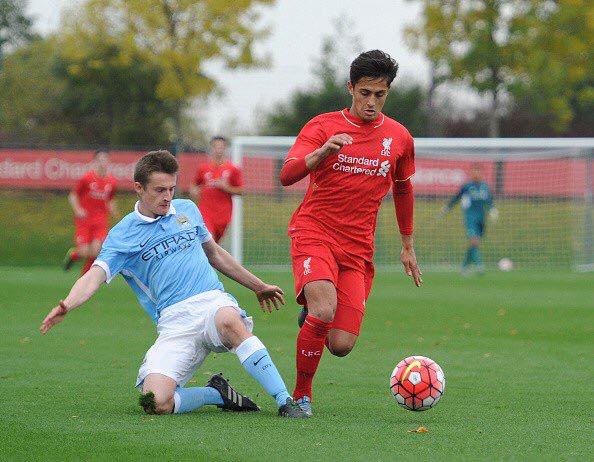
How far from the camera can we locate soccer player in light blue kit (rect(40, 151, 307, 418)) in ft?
23.3

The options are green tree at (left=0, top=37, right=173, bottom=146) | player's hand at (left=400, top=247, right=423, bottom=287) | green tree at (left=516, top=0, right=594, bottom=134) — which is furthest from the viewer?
green tree at (left=0, top=37, right=173, bottom=146)

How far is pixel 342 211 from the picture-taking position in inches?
297

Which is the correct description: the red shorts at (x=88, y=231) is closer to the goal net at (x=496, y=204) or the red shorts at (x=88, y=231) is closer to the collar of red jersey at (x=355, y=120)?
the goal net at (x=496, y=204)

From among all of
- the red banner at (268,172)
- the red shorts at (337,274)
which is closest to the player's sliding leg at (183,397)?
the red shorts at (337,274)

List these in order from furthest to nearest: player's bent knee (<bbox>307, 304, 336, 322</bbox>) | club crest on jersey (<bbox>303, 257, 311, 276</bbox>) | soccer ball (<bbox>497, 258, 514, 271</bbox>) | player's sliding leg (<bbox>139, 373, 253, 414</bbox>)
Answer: soccer ball (<bbox>497, 258, 514, 271</bbox>) → club crest on jersey (<bbox>303, 257, 311, 276</bbox>) → player's bent knee (<bbox>307, 304, 336, 322</bbox>) → player's sliding leg (<bbox>139, 373, 253, 414</bbox>)

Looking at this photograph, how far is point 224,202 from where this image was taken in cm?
1886

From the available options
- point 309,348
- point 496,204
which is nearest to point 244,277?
point 309,348

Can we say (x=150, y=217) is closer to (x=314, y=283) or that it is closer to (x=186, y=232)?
A: (x=186, y=232)

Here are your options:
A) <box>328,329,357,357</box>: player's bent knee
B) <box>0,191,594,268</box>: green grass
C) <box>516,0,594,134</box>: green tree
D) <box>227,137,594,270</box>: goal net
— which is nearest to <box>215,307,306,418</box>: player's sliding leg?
<box>328,329,357,357</box>: player's bent knee

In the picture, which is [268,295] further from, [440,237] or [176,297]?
[440,237]

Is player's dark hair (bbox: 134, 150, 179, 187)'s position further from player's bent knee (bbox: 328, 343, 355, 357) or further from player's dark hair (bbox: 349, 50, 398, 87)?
player's bent knee (bbox: 328, 343, 355, 357)

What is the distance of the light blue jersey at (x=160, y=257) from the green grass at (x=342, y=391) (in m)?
0.79

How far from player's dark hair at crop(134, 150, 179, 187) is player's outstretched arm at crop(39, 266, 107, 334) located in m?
0.65

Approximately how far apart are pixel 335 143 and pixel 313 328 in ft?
3.94
